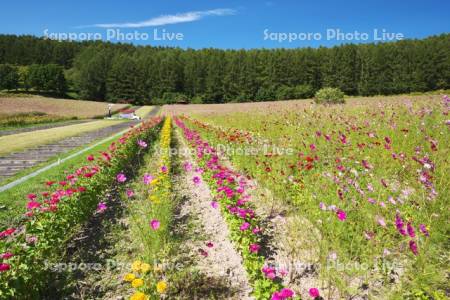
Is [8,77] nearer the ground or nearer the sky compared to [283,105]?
nearer the sky

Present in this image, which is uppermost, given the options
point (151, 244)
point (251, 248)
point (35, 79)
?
point (35, 79)

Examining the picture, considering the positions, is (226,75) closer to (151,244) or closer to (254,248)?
(151,244)

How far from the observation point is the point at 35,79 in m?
66.6

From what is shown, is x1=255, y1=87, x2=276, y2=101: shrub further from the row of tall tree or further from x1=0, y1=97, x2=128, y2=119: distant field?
the row of tall tree

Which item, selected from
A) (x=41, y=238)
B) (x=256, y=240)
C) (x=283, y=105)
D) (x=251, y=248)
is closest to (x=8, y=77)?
(x=283, y=105)

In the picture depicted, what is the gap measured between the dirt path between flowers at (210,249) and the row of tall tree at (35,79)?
78313 millimetres

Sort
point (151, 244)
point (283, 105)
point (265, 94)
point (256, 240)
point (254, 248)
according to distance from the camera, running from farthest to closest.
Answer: point (265, 94) < point (283, 105) < point (151, 244) < point (256, 240) < point (254, 248)

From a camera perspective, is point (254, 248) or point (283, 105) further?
point (283, 105)

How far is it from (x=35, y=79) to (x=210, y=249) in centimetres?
8070

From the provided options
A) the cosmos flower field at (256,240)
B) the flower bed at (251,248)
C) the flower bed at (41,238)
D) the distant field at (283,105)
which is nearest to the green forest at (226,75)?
the distant field at (283,105)

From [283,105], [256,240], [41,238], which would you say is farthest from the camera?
[283,105]

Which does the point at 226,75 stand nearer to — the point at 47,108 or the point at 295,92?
the point at 295,92

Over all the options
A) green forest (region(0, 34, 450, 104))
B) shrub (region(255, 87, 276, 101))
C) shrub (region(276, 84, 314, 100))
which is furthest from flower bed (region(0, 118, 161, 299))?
green forest (region(0, 34, 450, 104))

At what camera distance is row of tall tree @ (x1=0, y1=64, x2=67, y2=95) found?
6512cm
